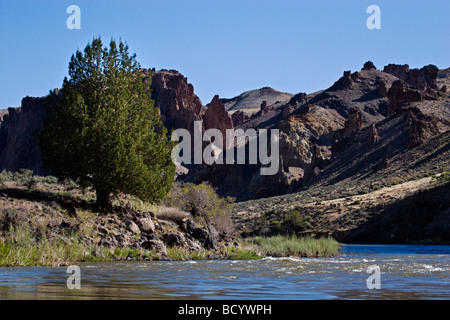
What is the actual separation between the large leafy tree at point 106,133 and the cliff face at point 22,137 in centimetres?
12863

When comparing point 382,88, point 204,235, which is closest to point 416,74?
point 382,88

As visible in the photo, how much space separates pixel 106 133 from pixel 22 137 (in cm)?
14172

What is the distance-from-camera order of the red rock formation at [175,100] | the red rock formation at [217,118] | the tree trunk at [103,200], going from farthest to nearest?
the red rock formation at [217,118] < the red rock formation at [175,100] < the tree trunk at [103,200]

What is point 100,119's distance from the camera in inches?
1006

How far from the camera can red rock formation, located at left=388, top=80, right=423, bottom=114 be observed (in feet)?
364

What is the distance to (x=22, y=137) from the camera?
15712 cm

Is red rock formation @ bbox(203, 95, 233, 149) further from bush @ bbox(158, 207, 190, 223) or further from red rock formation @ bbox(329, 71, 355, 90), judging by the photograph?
bush @ bbox(158, 207, 190, 223)

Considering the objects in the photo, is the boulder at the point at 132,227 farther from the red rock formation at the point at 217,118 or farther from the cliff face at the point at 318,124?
the red rock formation at the point at 217,118

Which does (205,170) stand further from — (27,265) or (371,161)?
(27,265)

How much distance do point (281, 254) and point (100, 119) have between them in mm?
11876

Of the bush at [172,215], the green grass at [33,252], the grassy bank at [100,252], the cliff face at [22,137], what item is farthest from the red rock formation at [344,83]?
the green grass at [33,252]

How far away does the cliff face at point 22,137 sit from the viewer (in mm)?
152500

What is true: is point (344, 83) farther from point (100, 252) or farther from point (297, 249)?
point (100, 252)

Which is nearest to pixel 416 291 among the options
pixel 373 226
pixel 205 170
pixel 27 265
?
pixel 27 265
